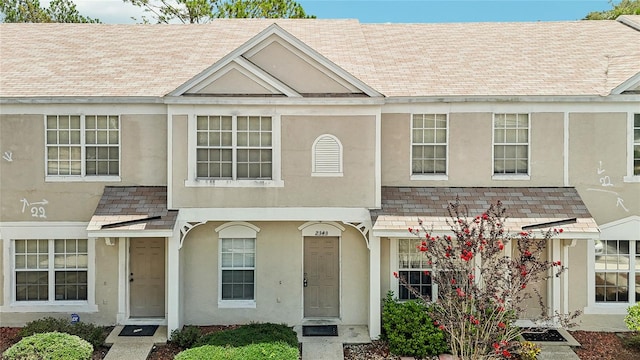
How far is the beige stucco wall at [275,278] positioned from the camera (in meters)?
13.2

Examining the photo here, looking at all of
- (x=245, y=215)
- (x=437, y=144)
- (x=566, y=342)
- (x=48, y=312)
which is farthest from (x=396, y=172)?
(x=48, y=312)

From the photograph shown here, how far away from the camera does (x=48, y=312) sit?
1316cm

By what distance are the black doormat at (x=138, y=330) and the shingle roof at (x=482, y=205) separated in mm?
6700

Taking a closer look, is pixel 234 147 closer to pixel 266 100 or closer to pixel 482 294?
pixel 266 100

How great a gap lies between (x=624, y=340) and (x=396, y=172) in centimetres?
735

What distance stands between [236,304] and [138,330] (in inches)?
106

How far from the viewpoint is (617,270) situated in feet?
43.4

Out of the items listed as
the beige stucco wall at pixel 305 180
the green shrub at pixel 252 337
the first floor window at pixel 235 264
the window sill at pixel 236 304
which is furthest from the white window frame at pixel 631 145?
the window sill at pixel 236 304

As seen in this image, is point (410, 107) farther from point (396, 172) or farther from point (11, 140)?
point (11, 140)

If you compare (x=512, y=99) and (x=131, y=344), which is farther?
(x=512, y=99)

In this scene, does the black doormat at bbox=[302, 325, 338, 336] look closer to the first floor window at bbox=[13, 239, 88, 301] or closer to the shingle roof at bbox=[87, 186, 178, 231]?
the shingle roof at bbox=[87, 186, 178, 231]

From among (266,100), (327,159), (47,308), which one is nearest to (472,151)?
(327,159)

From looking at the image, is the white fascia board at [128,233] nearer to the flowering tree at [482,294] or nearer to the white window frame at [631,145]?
the flowering tree at [482,294]

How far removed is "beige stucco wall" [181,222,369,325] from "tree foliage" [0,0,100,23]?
25.4 m
